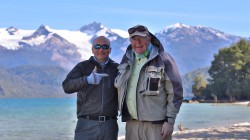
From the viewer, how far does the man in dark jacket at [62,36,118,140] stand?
5.27 meters

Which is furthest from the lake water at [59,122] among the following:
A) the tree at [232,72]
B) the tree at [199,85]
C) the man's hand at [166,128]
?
the tree at [199,85]

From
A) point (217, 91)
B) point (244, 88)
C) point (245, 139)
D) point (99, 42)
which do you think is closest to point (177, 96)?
point (99, 42)

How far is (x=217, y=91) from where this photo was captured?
89.1m

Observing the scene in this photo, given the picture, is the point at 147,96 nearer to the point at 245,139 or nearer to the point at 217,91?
the point at 245,139

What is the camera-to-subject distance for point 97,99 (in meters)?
5.28

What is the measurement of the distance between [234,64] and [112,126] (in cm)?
8179

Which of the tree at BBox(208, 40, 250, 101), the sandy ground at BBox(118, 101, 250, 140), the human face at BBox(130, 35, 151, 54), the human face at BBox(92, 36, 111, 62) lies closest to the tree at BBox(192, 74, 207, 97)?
the tree at BBox(208, 40, 250, 101)

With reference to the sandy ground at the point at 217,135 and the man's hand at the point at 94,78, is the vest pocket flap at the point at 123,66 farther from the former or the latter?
the sandy ground at the point at 217,135

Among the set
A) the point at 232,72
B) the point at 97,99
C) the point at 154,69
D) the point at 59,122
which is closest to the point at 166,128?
the point at 154,69

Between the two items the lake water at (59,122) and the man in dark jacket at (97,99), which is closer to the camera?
the man in dark jacket at (97,99)

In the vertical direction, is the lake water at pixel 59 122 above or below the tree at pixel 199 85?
below

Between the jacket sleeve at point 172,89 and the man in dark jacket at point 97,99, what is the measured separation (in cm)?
73

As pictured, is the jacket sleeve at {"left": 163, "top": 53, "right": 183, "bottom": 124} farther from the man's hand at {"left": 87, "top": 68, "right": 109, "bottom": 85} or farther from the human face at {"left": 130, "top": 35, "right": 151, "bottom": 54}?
the man's hand at {"left": 87, "top": 68, "right": 109, "bottom": 85}

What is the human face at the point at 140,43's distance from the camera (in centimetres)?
496
